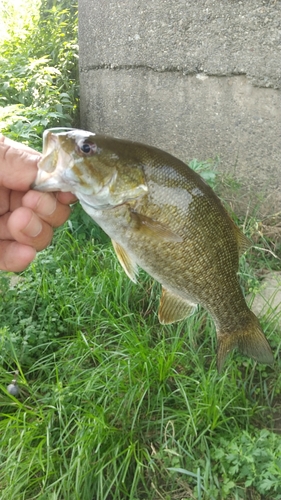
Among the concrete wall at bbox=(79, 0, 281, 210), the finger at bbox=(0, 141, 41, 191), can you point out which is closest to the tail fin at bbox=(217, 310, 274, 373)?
the finger at bbox=(0, 141, 41, 191)

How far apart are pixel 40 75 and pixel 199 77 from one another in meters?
2.17

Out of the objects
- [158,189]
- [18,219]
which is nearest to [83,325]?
[18,219]

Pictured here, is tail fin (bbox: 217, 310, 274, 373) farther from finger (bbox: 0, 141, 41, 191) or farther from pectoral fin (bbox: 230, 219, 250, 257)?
finger (bbox: 0, 141, 41, 191)

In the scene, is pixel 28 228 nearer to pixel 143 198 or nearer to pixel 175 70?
pixel 143 198

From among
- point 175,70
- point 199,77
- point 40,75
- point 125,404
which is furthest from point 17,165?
point 40,75

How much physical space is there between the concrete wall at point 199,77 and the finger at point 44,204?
1.94 meters

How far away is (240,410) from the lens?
2346 millimetres

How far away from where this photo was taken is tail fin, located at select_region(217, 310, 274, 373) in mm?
1762

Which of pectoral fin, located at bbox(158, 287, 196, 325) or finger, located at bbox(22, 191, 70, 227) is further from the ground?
finger, located at bbox(22, 191, 70, 227)

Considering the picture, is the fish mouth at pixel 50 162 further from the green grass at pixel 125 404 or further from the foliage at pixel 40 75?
the foliage at pixel 40 75

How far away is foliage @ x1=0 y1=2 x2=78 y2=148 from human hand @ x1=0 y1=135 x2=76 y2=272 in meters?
2.18

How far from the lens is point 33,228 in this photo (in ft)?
5.36

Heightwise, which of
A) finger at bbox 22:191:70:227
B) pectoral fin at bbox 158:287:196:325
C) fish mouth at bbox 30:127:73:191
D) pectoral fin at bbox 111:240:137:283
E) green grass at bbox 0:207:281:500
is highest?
fish mouth at bbox 30:127:73:191

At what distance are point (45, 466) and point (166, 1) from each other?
124 inches
